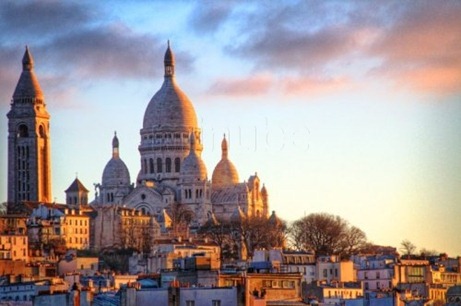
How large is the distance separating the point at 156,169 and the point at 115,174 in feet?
18.6

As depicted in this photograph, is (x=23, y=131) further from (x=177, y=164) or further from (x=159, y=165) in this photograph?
(x=177, y=164)

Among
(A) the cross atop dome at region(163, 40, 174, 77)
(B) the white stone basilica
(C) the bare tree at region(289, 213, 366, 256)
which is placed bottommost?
(C) the bare tree at region(289, 213, 366, 256)

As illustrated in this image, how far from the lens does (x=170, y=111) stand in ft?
544

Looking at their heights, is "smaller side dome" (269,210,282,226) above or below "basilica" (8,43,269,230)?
below

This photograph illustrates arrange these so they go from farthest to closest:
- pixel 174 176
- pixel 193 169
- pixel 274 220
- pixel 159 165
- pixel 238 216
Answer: pixel 159 165 < pixel 174 176 < pixel 193 169 < pixel 238 216 < pixel 274 220

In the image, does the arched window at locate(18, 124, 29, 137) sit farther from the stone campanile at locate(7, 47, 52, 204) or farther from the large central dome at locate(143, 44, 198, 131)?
the large central dome at locate(143, 44, 198, 131)

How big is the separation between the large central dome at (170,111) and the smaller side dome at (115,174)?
16.1ft

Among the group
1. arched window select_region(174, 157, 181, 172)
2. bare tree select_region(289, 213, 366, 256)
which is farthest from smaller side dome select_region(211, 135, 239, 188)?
bare tree select_region(289, 213, 366, 256)

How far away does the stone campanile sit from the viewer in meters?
158

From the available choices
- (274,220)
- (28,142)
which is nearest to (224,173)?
(28,142)

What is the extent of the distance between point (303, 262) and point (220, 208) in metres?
50.8

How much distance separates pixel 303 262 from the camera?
109 meters

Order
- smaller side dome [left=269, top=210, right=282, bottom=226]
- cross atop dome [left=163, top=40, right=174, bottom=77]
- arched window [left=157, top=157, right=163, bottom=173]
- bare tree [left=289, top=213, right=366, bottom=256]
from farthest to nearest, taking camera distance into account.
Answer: cross atop dome [left=163, top=40, right=174, bottom=77] → arched window [left=157, top=157, right=163, bottom=173] → smaller side dome [left=269, top=210, right=282, bottom=226] → bare tree [left=289, top=213, right=366, bottom=256]

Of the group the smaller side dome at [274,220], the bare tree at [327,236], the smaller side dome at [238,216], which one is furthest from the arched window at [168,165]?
the bare tree at [327,236]
